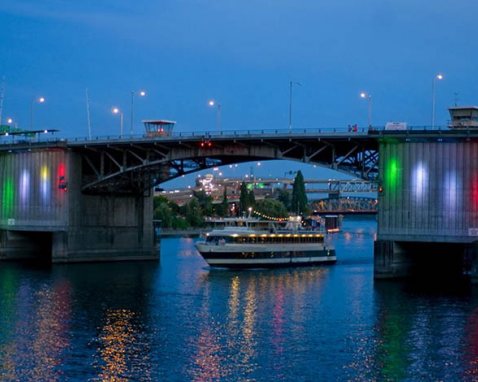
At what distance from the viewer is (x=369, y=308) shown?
218ft

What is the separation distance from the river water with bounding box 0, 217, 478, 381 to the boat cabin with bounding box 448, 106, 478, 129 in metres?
13.4

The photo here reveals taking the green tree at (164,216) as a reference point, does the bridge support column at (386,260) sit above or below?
below

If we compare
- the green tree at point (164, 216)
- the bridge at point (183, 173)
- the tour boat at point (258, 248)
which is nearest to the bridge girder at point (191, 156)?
the bridge at point (183, 173)

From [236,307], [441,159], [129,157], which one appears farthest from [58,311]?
[129,157]

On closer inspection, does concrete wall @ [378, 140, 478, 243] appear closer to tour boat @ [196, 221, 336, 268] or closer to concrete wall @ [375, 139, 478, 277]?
concrete wall @ [375, 139, 478, 277]

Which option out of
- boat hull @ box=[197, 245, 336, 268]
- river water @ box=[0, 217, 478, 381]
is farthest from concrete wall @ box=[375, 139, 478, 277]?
boat hull @ box=[197, 245, 336, 268]

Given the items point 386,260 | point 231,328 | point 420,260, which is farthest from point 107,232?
point 231,328

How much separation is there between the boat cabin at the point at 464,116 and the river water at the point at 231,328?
13382mm

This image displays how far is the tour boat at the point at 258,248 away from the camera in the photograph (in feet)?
310

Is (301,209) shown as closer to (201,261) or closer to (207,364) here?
(201,261)

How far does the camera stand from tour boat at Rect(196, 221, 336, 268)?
94.5 metres

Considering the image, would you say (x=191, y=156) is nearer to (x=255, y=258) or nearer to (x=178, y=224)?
(x=255, y=258)

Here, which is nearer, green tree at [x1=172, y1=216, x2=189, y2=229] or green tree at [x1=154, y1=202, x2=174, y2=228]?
green tree at [x1=154, y1=202, x2=174, y2=228]

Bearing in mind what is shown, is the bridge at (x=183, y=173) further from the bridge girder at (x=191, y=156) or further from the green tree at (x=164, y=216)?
the green tree at (x=164, y=216)
